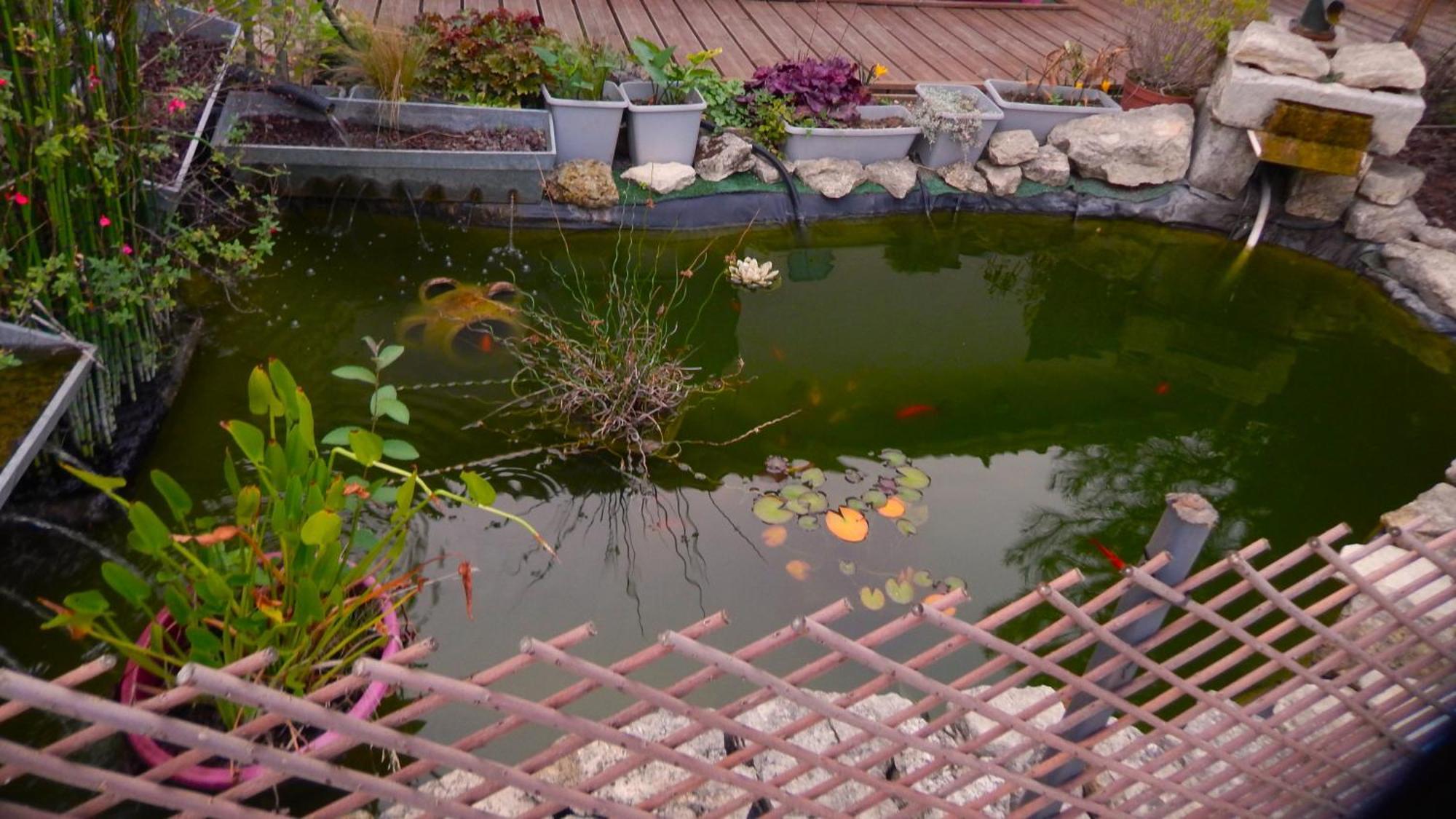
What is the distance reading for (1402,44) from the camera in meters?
4.45

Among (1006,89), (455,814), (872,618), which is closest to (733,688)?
(872,618)

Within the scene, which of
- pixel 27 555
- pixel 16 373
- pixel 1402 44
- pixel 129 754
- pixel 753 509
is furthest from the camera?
pixel 1402 44

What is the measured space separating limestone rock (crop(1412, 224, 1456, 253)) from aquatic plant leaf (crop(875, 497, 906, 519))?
10.4 feet

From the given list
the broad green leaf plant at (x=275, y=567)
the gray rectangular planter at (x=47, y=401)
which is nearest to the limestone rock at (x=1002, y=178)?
the broad green leaf plant at (x=275, y=567)

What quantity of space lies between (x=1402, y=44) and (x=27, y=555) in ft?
18.4

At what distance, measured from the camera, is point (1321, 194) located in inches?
178

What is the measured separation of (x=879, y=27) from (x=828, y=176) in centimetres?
195

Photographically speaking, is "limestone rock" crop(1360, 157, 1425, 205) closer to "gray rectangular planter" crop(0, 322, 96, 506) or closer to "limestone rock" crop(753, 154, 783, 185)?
"limestone rock" crop(753, 154, 783, 185)

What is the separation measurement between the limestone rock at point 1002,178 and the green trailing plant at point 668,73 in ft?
4.58

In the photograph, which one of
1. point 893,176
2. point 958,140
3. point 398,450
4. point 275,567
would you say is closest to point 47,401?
point 275,567

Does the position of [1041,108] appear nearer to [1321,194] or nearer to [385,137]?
[1321,194]

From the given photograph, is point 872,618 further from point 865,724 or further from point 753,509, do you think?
point 865,724

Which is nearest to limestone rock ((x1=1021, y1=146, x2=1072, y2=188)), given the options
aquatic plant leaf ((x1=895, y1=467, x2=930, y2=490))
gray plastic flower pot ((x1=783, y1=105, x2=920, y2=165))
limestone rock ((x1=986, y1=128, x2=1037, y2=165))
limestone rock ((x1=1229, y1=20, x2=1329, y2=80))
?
limestone rock ((x1=986, y1=128, x2=1037, y2=165))

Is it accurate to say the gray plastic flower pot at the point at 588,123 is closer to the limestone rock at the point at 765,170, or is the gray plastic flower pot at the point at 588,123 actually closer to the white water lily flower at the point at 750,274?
the limestone rock at the point at 765,170
